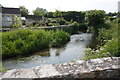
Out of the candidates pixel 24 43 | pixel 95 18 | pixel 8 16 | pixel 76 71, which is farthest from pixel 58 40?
pixel 8 16

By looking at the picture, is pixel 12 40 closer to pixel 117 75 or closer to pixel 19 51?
pixel 19 51

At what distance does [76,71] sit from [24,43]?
17.7ft

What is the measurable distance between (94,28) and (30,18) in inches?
526

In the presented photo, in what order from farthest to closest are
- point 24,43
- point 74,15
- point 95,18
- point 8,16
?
point 74,15
point 8,16
point 95,18
point 24,43

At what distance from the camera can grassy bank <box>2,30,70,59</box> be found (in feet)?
21.5

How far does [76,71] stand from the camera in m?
2.18

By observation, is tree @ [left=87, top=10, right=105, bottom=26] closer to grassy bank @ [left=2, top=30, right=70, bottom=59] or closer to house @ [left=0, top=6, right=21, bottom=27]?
grassy bank @ [left=2, top=30, right=70, bottom=59]

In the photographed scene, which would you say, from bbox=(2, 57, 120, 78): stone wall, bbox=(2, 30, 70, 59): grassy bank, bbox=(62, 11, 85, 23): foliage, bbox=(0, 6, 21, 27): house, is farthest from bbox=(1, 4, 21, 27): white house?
bbox=(2, 57, 120, 78): stone wall

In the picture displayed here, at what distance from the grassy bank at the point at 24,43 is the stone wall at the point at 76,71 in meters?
4.45

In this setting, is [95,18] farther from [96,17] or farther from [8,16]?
[8,16]

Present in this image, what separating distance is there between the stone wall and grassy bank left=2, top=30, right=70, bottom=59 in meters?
4.45

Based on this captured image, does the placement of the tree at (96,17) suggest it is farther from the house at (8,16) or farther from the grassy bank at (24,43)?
the house at (8,16)

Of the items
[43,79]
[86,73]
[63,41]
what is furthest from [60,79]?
[63,41]

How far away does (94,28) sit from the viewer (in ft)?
42.2
